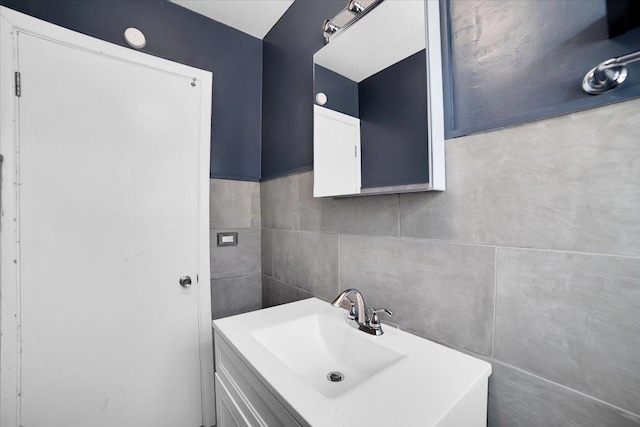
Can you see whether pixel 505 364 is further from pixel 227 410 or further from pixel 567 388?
pixel 227 410

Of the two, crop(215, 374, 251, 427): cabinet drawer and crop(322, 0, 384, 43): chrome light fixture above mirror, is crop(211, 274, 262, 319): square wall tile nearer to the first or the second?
crop(215, 374, 251, 427): cabinet drawer

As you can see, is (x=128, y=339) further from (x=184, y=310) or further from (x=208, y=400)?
(x=208, y=400)

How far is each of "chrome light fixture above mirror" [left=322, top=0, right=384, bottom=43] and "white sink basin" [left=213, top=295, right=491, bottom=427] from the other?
1.19 meters

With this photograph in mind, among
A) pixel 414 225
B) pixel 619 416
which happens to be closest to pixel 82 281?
pixel 414 225

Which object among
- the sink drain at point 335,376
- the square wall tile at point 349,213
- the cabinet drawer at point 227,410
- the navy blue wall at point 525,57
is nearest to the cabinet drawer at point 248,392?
the cabinet drawer at point 227,410

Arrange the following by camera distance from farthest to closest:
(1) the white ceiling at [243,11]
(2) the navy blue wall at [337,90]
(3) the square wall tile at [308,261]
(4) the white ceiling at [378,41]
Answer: (1) the white ceiling at [243,11], (3) the square wall tile at [308,261], (2) the navy blue wall at [337,90], (4) the white ceiling at [378,41]

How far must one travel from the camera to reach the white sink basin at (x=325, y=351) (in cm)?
88

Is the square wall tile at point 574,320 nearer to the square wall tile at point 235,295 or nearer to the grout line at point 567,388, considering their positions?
the grout line at point 567,388

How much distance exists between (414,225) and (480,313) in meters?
0.32

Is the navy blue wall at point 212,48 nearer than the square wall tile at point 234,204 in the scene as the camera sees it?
Yes

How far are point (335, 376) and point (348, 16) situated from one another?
138 cm

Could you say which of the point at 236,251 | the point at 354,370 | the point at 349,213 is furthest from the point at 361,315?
the point at 236,251

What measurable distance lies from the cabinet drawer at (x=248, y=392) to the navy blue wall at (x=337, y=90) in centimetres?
100

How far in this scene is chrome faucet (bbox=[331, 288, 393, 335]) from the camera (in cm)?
94
